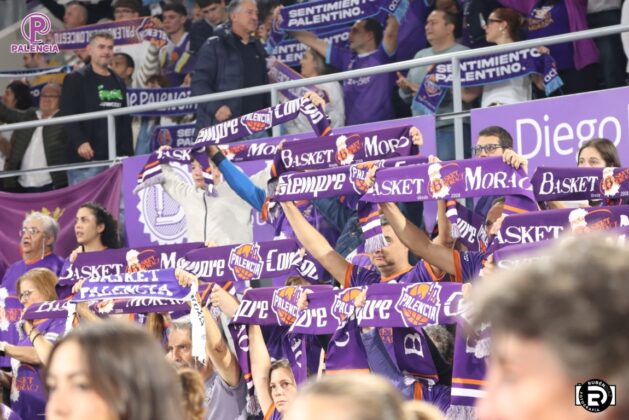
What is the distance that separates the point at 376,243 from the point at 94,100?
4.60m

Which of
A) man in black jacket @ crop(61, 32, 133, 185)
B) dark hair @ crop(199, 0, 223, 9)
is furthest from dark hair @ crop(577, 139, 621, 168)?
dark hair @ crop(199, 0, 223, 9)

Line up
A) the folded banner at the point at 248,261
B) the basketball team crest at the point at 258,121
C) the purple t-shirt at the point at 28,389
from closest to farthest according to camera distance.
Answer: the folded banner at the point at 248,261
the basketball team crest at the point at 258,121
the purple t-shirt at the point at 28,389

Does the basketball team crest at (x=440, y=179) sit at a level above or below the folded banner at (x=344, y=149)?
below

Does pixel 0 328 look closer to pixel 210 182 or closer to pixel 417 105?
pixel 210 182

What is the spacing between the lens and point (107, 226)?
8.14m

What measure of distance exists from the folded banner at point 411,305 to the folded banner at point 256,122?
64.7 inches

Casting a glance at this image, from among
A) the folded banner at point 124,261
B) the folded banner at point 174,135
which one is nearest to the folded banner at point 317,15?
the folded banner at point 174,135

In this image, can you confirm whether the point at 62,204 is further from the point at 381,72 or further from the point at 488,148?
the point at 488,148

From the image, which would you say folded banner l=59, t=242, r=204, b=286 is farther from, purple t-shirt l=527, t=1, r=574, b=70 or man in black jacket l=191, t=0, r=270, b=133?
purple t-shirt l=527, t=1, r=574, b=70

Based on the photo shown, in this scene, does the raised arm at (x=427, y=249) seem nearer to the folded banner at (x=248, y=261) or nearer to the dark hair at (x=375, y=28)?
the folded banner at (x=248, y=261)

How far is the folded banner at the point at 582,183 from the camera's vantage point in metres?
5.40

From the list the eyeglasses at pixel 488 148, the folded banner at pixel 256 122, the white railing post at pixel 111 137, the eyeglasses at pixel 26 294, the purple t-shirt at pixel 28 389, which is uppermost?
the white railing post at pixel 111 137

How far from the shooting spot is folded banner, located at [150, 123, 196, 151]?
10.1 metres

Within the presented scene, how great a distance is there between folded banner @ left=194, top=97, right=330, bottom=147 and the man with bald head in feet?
10.0
